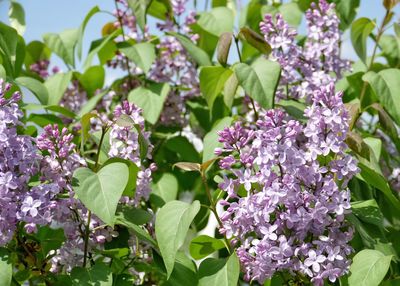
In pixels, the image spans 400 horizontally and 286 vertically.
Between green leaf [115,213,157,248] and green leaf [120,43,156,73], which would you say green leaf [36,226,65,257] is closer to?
green leaf [115,213,157,248]

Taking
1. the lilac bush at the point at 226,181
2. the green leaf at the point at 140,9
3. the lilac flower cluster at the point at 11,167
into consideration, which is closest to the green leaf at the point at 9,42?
the lilac bush at the point at 226,181

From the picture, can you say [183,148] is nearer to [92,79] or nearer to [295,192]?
[92,79]

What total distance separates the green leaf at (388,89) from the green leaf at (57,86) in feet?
2.92

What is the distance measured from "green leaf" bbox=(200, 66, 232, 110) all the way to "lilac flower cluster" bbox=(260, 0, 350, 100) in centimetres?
14

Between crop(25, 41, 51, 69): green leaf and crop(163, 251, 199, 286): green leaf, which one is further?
crop(25, 41, 51, 69): green leaf

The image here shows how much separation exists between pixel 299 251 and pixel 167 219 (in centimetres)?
25

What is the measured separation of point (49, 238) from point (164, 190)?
1.34 feet

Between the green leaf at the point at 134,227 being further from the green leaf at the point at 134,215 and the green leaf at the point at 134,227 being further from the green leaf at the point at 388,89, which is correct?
the green leaf at the point at 388,89

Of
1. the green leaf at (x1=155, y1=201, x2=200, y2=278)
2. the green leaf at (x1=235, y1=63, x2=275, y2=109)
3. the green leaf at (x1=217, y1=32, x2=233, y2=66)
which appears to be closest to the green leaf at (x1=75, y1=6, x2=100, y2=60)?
the green leaf at (x1=217, y1=32, x2=233, y2=66)

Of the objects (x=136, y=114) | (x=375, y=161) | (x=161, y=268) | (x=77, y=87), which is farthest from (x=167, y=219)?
(x=77, y=87)

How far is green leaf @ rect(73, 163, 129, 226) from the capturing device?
4.25ft

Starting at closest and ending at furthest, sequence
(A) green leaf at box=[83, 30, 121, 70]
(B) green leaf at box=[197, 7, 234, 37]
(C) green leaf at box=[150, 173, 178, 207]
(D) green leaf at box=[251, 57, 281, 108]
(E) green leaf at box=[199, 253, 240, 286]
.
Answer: (E) green leaf at box=[199, 253, 240, 286], (D) green leaf at box=[251, 57, 281, 108], (C) green leaf at box=[150, 173, 178, 207], (A) green leaf at box=[83, 30, 121, 70], (B) green leaf at box=[197, 7, 234, 37]

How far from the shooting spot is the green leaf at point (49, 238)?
5.34 ft

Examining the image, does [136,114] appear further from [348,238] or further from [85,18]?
[85,18]
